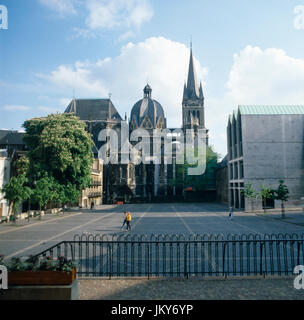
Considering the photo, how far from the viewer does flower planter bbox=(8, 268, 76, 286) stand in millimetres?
6469

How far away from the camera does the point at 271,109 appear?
42.8 m

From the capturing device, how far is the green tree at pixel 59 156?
32312 millimetres

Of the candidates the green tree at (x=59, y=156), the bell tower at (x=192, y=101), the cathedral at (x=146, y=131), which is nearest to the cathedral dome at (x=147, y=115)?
the cathedral at (x=146, y=131)

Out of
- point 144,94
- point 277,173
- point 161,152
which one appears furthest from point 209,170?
point 144,94

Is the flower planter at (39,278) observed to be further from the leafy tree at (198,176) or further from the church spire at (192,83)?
the church spire at (192,83)

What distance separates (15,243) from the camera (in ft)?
53.7

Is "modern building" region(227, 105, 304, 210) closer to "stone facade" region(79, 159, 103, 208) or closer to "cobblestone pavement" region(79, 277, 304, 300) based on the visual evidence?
"stone facade" region(79, 159, 103, 208)

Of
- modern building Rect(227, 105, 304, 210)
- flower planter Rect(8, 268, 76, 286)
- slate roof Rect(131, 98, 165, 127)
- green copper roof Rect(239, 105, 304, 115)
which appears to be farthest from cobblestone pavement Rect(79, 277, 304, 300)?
slate roof Rect(131, 98, 165, 127)

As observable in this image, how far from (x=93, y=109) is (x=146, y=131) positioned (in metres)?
16.4

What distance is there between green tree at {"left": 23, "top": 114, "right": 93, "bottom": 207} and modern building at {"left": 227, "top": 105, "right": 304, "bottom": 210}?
922 inches
